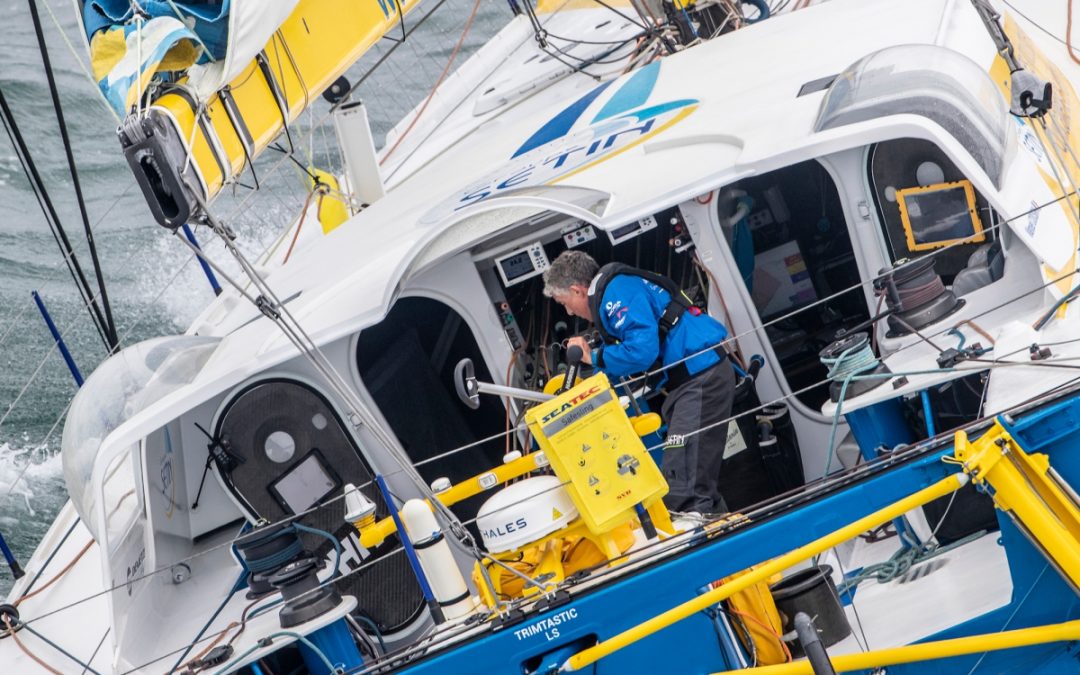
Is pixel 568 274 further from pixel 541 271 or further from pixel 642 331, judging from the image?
pixel 541 271

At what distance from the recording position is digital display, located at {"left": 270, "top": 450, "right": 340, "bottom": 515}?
515 cm

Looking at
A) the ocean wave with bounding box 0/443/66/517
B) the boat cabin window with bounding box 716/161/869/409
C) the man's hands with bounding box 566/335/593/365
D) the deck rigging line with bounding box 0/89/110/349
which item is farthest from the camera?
the ocean wave with bounding box 0/443/66/517

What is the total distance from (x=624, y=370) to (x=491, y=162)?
7.64ft

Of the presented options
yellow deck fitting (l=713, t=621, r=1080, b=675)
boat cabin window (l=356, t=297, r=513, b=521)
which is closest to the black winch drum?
yellow deck fitting (l=713, t=621, r=1080, b=675)

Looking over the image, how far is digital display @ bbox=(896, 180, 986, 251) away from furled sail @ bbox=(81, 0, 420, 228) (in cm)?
230

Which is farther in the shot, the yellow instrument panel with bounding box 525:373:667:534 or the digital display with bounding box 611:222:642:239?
the digital display with bounding box 611:222:642:239

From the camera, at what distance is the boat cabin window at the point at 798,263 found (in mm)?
5652

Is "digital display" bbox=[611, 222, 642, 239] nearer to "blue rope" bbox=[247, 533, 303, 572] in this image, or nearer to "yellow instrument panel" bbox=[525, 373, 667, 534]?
"yellow instrument panel" bbox=[525, 373, 667, 534]

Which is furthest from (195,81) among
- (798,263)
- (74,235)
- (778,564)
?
(74,235)

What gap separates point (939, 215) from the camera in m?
4.57

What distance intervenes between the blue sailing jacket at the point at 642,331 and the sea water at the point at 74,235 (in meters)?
3.45

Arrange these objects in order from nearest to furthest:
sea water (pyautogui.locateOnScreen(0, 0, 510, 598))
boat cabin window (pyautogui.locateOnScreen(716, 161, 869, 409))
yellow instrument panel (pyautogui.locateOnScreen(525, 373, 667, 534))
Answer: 1. yellow instrument panel (pyautogui.locateOnScreen(525, 373, 667, 534))
2. boat cabin window (pyautogui.locateOnScreen(716, 161, 869, 409))
3. sea water (pyautogui.locateOnScreen(0, 0, 510, 598))

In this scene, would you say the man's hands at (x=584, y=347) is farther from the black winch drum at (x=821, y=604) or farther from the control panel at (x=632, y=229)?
the black winch drum at (x=821, y=604)

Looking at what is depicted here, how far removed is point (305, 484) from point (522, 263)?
125cm
